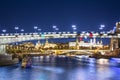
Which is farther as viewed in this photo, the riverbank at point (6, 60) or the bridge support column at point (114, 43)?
the bridge support column at point (114, 43)

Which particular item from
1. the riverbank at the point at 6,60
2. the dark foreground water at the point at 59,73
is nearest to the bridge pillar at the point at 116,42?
the riverbank at the point at 6,60

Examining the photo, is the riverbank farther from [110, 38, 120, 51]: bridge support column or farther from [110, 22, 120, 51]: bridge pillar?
[110, 38, 120, 51]: bridge support column

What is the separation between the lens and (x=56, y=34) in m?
93.1

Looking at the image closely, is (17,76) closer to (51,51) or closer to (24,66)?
(24,66)

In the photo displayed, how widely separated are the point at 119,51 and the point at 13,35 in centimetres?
3924

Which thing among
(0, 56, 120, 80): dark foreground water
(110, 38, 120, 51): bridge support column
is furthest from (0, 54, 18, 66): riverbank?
(110, 38, 120, 51): bridge support column

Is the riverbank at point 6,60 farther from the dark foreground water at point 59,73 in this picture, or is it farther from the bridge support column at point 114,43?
the bridge support column at point 114,43

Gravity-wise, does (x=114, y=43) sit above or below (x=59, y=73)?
above

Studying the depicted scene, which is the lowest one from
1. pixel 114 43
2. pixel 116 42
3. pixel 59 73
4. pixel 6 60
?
pixel 59 73

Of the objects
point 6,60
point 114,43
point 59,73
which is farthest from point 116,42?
point 59,73

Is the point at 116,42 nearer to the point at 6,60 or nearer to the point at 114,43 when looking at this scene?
the point at 114,43

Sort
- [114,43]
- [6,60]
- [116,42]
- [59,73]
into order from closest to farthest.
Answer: [59,73] < [6,60] < [116,42] < [114,43]

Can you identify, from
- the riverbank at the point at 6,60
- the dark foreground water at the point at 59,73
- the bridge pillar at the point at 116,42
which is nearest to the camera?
the dark foreground water at the point at 59,73

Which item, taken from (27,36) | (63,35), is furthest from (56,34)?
(27,36)
